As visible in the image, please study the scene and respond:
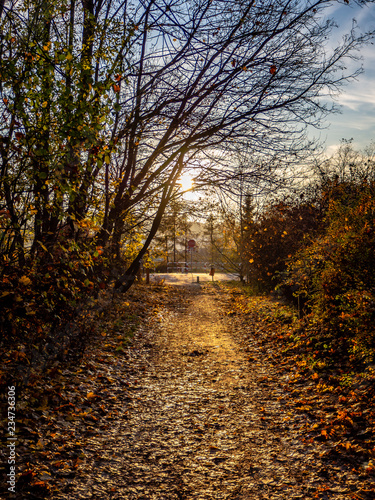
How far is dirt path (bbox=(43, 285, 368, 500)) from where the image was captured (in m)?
3.60

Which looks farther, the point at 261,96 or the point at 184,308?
the point at 184,308

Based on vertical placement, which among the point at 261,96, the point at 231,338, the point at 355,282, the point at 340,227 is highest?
the point at 261,96

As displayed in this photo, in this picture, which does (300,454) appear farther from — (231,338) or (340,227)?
(231,338)

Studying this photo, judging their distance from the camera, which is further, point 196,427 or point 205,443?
point 196,427

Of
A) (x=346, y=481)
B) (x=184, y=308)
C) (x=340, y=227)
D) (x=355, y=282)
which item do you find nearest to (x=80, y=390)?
(x=346, y=481)

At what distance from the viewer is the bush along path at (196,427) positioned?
3.60 m

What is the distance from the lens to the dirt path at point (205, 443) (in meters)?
3.60

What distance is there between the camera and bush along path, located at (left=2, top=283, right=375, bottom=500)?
11.8 feet

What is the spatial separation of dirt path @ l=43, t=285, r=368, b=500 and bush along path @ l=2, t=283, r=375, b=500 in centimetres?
1

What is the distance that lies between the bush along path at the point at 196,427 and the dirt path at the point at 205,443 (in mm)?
14

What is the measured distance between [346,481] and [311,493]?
0.38 m

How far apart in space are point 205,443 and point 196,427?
17.5 inches

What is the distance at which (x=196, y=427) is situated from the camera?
500 cm

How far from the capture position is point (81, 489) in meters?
3.49
